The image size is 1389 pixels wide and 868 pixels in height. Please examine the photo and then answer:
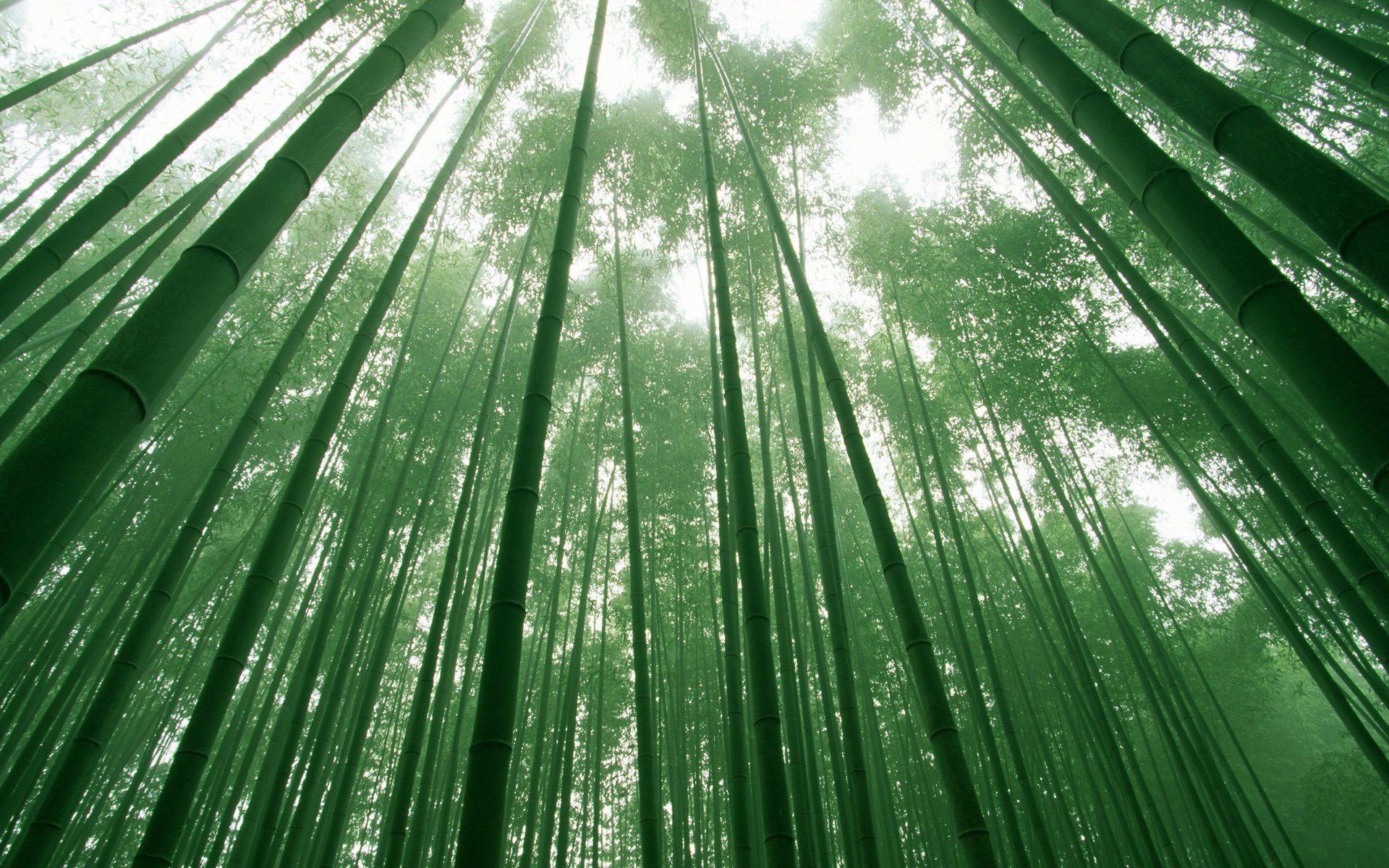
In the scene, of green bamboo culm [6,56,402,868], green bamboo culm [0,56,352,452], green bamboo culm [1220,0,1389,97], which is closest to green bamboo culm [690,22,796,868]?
green bamboo culm [6,56,402,868]

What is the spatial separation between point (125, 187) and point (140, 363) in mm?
1479

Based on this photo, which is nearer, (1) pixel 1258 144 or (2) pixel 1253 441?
(1) pixel 1258 144

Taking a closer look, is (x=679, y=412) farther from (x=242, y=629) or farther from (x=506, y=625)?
(x=506, y=625)

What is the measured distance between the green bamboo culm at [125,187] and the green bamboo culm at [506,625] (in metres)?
1.00

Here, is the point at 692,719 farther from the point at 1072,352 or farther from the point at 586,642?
the point at 1072,352

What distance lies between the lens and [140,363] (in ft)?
2.43

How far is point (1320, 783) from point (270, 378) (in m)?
12.0

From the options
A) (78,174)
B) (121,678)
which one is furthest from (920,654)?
(78,174)

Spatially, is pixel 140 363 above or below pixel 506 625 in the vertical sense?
above

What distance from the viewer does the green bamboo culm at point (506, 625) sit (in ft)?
2.74

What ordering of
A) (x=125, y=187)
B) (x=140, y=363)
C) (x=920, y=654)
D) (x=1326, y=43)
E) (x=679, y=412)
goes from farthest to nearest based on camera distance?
(x=679, y=412) < (x=1326, y=43) < (x=125, y=187) < (x=920, y=654) < (x=140, y=363)

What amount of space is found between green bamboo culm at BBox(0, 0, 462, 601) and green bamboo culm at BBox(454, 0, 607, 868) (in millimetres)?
427

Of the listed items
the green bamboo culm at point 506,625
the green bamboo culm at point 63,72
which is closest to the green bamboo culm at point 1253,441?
the green bamboo culm at point 506,625

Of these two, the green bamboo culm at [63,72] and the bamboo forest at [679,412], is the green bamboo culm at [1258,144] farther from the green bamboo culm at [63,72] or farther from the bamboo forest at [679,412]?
the green bamboo culm at [63,72]
